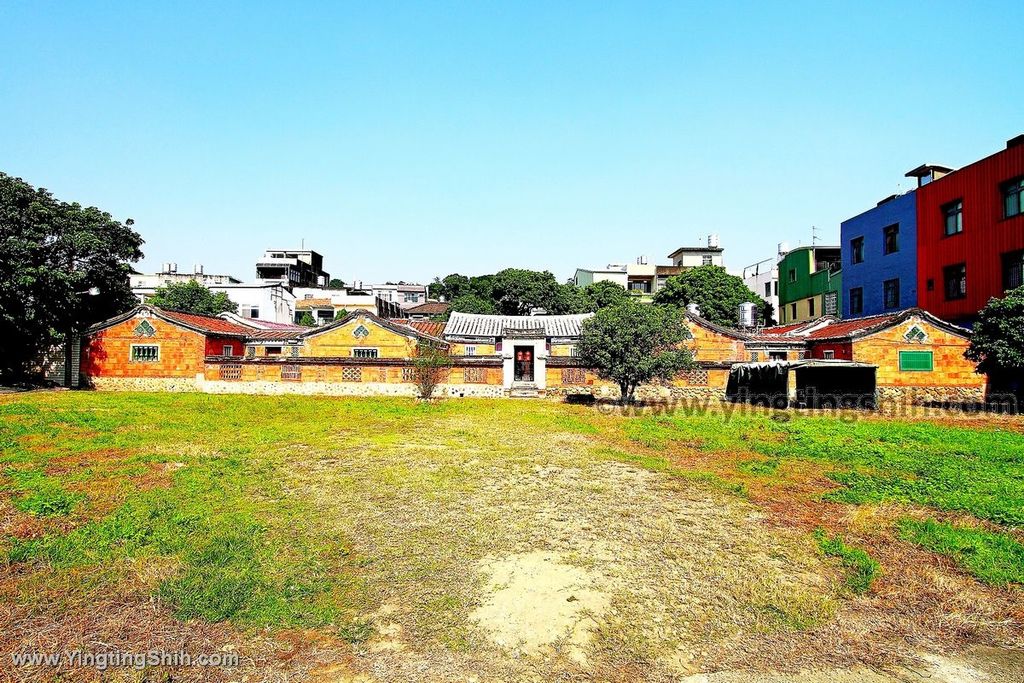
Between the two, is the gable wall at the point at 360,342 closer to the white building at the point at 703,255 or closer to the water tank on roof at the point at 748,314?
the water tank on roof at the point at 748,314

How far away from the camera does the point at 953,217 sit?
90.4 ft

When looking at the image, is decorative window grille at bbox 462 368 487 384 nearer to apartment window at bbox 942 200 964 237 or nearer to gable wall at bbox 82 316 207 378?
gable wall at bbox 82 316 207 378

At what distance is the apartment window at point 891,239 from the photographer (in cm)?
3075

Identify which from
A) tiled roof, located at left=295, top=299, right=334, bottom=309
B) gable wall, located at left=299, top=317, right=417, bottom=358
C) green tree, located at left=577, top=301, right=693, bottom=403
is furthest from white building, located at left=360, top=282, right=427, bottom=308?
green tree, located at left=577, top=301, right=693, bottom=403

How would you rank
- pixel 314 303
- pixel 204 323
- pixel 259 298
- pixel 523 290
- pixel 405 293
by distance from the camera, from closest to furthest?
pixel 204 323 → pixel 523 290 → pixel 259 298 → pixel 314 303 → pixel 405 293

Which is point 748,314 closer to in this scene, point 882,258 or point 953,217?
point 882,258

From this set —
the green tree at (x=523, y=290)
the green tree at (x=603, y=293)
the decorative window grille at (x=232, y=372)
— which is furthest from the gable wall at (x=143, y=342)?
the green tree at (x=603, y=293)

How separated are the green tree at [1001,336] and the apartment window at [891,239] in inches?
414

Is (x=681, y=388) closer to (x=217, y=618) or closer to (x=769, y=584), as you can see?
(x=769, y=584)

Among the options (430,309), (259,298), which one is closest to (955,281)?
(430,309)

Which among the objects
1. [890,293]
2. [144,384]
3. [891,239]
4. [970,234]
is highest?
[891,239]

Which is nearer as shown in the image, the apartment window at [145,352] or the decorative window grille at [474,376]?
the decorative window grille at [474,376]

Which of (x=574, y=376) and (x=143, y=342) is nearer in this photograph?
(x=574, y=376)

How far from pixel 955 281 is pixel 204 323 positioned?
37.7 m
